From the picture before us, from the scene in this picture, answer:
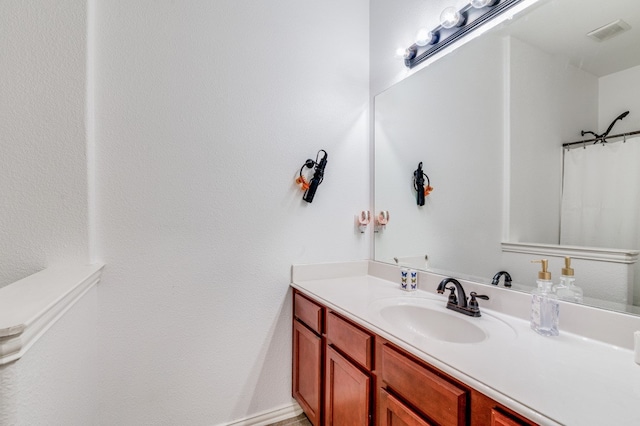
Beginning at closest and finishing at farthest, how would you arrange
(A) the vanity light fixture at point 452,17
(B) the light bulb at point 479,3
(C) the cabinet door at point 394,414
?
1. (C) the cabinet door at point 394,414
2. (B) the light bulb at point 479,3
3. (A) the vanity light fixture at point 452,17

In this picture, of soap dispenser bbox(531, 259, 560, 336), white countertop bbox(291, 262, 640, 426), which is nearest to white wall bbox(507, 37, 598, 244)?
soap dispenser bbox(531, 259, 560, 336)

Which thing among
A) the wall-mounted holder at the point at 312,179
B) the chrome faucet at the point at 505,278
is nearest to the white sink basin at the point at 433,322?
the chrome faucet at the point at 505,278

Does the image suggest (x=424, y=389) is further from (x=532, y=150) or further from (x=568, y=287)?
(x=532, y=150)

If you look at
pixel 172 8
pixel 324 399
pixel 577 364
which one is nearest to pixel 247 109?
pixel 172 8

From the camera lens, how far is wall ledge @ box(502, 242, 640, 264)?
93cm

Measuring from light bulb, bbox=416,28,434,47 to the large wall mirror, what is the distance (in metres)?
0.13

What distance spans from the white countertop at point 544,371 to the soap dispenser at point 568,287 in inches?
4.9

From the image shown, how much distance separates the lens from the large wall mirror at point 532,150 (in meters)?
0.94

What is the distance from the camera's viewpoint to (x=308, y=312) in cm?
150

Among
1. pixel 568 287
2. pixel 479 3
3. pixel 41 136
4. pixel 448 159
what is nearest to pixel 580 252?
pixel 568 287

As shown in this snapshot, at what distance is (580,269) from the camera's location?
1.01 m

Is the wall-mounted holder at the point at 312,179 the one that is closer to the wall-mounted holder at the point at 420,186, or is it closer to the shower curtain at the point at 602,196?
the wall-mounted holder at the point at 420,186

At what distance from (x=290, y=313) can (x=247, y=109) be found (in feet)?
3.96

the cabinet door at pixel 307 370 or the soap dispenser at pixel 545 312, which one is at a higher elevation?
the soap dispenser at pixel 545 312
